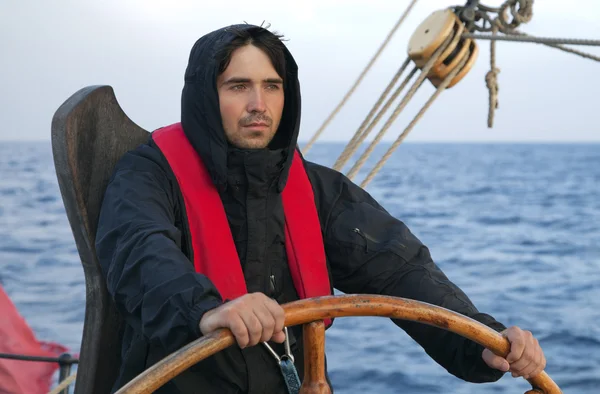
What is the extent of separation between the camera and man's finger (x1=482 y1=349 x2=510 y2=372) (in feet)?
5.66

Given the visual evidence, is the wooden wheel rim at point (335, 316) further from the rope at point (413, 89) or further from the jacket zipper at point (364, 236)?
the rope at point (413, 89)

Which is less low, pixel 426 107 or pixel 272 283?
pixel 426 107

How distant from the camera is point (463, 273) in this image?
1343 cm

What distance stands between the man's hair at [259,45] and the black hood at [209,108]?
10 millimetres

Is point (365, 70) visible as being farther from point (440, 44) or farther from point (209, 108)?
point (209, 108)

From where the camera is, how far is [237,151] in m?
1.91

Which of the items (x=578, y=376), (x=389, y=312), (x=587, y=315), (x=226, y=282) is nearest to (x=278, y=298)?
(x=226, y=282)

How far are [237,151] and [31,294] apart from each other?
451 inches

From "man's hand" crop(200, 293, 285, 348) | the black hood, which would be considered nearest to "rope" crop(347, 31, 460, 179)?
the black hood

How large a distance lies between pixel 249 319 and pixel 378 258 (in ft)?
2.36

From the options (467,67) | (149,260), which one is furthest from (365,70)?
(149,260)

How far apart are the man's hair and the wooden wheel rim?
66 centimetres

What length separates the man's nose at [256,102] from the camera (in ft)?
6.33

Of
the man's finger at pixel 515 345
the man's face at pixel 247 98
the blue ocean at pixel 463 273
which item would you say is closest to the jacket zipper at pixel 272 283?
the man's face at pixel 247 98
